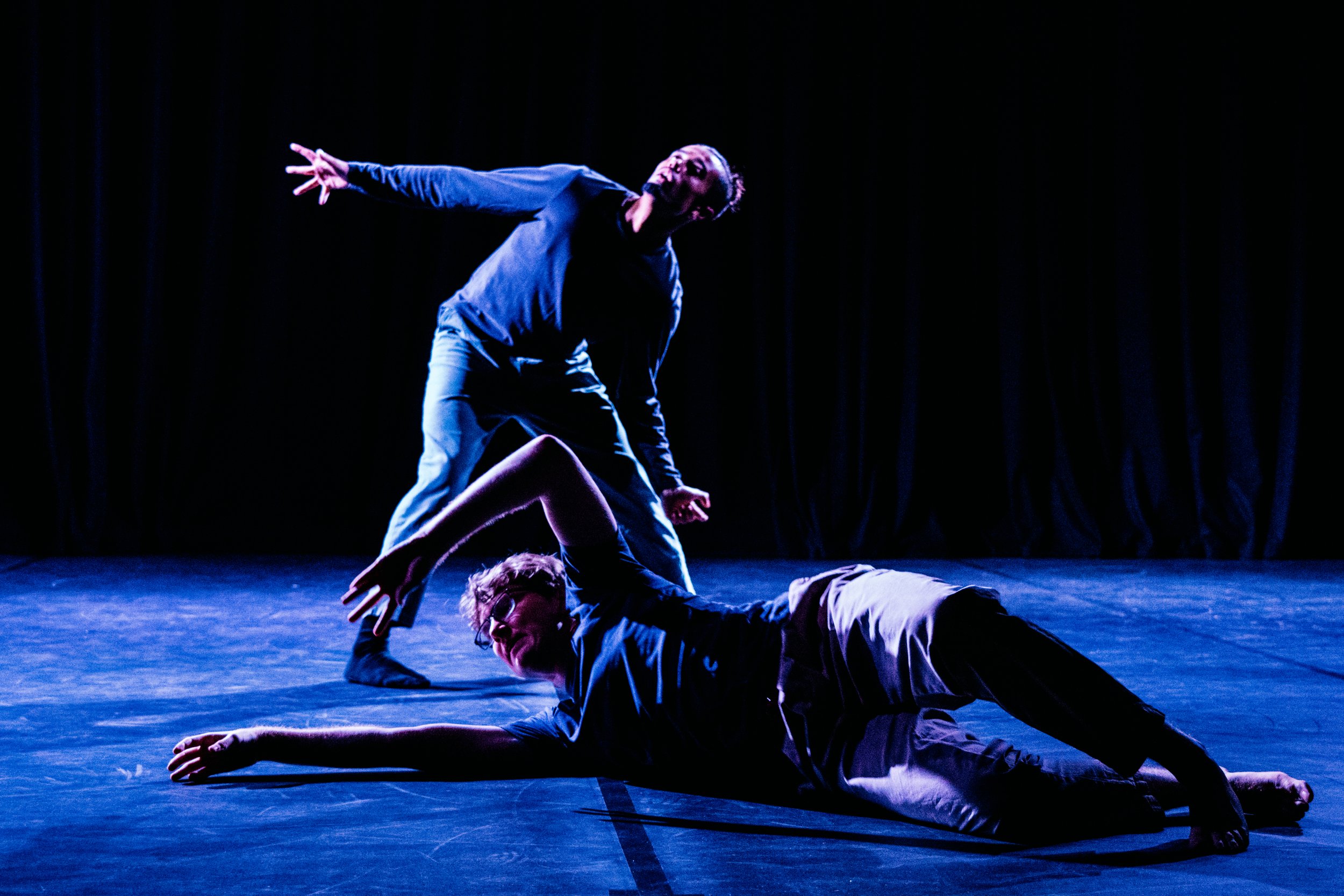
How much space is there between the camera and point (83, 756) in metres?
1.91

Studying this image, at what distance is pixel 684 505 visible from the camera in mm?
2543

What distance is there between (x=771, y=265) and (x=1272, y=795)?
421 centimetres

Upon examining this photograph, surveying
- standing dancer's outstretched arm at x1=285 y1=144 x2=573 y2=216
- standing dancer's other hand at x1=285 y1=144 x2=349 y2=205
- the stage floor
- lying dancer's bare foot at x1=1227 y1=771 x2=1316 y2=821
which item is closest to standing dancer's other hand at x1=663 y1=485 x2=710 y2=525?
the stage floor

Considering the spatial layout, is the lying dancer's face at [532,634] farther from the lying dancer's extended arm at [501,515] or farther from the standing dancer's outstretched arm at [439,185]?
the standing dancer's outstretched arm at [439,185]

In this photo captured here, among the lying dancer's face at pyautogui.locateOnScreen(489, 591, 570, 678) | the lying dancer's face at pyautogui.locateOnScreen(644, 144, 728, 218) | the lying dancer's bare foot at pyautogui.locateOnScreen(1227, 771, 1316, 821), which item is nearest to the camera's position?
the lying dancer's bare foot at pyautogui.locateOnScreen(1227, 771, 1316, 821)

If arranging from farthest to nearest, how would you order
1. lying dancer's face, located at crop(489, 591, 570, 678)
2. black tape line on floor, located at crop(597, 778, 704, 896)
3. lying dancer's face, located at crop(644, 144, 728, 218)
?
lying dancer's face, located at crop(644, 144, 728, 218) < lying dancer's face, located at crop(489, 591, 570, 678) < black tape line on floor, located at crop(597, 778, 704, 896)

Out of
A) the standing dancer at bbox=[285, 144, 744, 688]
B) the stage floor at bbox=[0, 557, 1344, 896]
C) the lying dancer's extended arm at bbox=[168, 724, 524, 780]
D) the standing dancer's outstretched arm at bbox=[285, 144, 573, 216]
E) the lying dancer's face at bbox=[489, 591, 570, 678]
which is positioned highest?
the standing dancer's outstretched arm at bbox=[285, 144, 573, 216]

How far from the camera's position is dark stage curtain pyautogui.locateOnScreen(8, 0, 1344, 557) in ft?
17.1

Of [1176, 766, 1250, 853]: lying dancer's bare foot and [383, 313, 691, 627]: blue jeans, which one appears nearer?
[1176, 766, 1250, 853]: lying dancer's bare foot

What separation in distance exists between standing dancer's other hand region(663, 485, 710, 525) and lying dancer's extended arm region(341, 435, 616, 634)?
2.48 feet

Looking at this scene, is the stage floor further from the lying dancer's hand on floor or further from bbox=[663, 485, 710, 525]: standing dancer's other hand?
bbox=[663, 485, 710, 525]: standing dancer's other hand

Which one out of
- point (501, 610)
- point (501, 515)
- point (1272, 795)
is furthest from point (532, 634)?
point (1272, 795)

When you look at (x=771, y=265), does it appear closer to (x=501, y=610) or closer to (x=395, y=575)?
(x=501, y=610)

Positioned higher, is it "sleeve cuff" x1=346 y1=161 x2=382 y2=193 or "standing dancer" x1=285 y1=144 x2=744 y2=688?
"sleeve cuff" x1=346 y1=161 x2=382 y2=193
